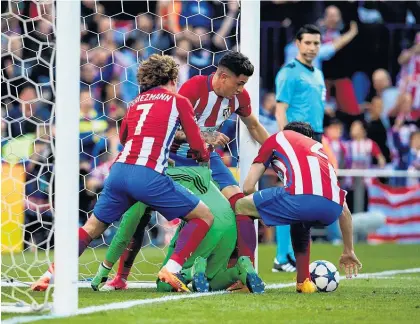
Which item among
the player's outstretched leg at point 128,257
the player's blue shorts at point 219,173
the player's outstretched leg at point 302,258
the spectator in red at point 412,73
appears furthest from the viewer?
the spectator in red at point 412,73

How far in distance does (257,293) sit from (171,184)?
0.97m

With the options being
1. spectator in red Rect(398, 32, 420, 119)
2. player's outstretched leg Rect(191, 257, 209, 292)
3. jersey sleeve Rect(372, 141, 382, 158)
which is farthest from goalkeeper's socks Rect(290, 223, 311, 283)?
spectator in red Rect(398, 32, 420, 119)

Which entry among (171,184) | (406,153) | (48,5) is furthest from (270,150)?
(406,153)

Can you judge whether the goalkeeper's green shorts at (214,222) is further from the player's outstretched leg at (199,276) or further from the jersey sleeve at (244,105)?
the jersey sleeve at (244,105)

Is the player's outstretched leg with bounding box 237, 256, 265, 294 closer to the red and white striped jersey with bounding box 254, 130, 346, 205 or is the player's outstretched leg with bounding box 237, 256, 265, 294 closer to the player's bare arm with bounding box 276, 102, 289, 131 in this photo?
the red and white striped jersey with bounding box 254, 130, 346, 205

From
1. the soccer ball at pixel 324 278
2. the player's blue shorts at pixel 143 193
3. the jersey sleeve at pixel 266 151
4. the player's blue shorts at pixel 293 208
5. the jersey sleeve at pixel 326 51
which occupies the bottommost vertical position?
the soccer ball at pixel 324 278

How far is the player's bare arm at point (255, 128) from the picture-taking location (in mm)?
7176

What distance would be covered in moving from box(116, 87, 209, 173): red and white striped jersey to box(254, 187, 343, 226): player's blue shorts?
0.64 meters

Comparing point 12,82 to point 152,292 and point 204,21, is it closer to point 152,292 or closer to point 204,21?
point 152,292

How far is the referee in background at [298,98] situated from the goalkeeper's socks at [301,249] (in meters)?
2.28

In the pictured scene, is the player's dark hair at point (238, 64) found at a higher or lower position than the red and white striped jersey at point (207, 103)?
higher

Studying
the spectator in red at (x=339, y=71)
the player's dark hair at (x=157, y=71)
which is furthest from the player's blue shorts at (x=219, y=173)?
the spectator in red at (x=339, y=71)

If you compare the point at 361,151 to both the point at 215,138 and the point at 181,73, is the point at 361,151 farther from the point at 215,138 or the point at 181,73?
the point at 215,138

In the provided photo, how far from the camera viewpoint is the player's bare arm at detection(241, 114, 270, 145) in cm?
718
